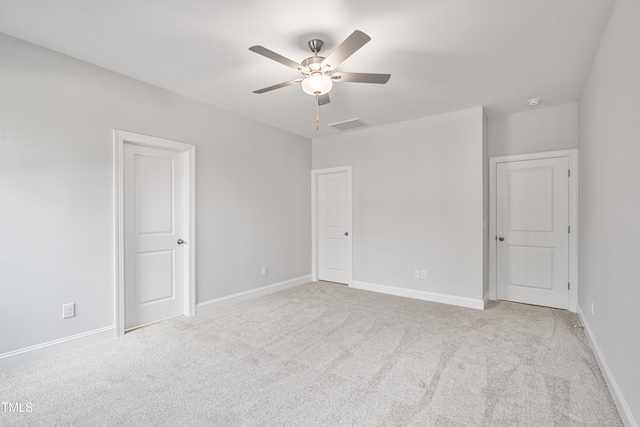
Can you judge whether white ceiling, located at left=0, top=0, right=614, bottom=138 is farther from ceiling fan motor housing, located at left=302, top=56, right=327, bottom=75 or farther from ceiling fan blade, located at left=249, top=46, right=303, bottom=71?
ceiling fan blade, located at left=249, top=46, right=303, bottom=71

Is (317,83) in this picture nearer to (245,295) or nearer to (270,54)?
(270,54)

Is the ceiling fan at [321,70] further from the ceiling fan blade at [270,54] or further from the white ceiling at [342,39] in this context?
the white ceiling at [342,39]

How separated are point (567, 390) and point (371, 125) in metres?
3.68

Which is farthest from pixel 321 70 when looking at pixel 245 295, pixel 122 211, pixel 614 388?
pixel 245 295

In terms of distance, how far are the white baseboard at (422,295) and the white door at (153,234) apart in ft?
8.67

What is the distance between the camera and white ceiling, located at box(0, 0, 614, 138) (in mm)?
1971

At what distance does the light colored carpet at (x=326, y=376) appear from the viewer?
180 cm

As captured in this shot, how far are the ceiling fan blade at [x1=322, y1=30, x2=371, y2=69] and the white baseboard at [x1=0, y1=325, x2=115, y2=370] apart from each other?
3105 mm

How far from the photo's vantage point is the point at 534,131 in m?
3.85

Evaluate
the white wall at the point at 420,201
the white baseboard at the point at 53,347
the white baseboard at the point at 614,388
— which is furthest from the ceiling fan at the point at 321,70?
the white baseboard at the point at 53,347

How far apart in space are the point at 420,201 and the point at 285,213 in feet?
6.85

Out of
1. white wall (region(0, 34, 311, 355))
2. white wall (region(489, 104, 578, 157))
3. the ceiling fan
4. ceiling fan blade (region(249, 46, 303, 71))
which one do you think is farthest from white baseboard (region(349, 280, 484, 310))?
ceiling fan blade (region(249, 46, 303, 71))

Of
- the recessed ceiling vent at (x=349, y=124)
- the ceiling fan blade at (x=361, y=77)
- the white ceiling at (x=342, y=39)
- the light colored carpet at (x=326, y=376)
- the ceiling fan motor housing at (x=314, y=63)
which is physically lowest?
the light colored carpet at (x=326, y=376)

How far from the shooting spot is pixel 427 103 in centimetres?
366
